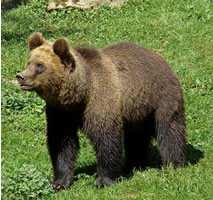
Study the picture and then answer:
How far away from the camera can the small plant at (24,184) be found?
6684 millimetres

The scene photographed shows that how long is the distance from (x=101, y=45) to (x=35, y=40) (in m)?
5.90

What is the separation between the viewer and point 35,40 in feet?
24.1

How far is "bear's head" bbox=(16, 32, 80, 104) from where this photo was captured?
6965 mm

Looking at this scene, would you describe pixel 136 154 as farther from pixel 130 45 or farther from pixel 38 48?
pixel 38 48

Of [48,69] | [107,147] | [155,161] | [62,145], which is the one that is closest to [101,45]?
[155,161]

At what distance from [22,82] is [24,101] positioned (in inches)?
130

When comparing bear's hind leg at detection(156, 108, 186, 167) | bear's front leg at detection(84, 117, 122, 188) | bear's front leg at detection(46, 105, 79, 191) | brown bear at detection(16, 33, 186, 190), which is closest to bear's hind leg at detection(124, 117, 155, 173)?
brown bear at detection(16, 33, 186, 190)

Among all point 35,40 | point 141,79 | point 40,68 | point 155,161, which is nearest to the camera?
point 40,68

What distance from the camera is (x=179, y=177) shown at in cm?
712

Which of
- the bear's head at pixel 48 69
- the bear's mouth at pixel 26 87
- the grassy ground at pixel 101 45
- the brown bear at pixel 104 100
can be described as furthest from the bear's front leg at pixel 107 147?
the bear's mouth at pixel 26 87

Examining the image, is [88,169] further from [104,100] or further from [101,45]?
[101,45]

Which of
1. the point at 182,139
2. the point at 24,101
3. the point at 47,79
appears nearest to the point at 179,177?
the point at 182,139

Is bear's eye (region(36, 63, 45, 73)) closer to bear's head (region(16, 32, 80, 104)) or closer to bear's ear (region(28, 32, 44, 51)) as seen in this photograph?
bear's head (region(16, 32, 80, 104))

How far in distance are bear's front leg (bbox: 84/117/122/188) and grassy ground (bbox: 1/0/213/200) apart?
0.64ft
